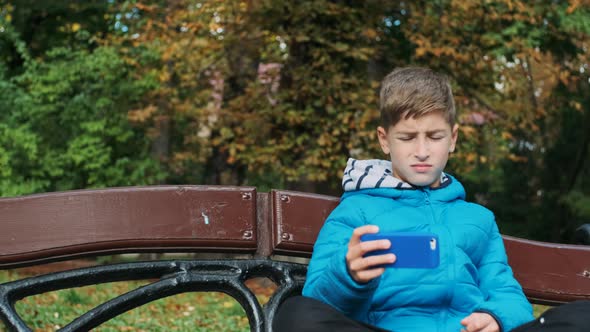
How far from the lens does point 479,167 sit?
51.7 ft

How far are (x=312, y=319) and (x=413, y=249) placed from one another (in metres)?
0.34

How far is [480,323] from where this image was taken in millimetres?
2277

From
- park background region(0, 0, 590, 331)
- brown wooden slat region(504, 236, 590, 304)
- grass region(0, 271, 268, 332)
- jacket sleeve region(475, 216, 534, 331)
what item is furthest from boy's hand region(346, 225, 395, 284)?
park background region(0, 0, 590, 331)

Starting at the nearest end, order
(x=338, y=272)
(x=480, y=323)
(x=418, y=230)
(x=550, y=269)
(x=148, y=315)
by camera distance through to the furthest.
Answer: (x=338, y=272), (x=480, y=323), (x=418, y=230), (x=550, y=269), (x=148, y=315)

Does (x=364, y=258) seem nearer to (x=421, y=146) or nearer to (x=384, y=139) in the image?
(x=421, y=146)

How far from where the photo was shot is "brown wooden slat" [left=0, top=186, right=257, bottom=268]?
93.3 inches

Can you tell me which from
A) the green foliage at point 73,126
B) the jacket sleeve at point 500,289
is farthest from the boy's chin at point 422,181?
the green foliage at point 73,126

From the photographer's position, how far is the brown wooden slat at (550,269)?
275cm

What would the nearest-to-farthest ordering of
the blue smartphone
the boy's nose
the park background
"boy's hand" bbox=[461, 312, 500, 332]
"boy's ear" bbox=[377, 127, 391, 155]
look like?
the blue smartphone, "boy's hand" bbox=[461, 312, 500, 332], the boy's nose, "boy's ear" bbox=[377, 127, 391, 155], the park background

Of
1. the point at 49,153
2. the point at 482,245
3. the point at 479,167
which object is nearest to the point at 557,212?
the point at 479,167

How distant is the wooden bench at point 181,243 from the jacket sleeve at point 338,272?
0.50 feet

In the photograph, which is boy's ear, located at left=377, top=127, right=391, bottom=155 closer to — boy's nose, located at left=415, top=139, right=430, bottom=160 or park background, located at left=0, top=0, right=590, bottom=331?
boy's nose, located at left=415, top=139, right=430, bottom=160

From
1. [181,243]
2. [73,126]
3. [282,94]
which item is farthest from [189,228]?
[73,126]

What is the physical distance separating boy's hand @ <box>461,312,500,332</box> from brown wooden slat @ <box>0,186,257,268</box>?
0.69 m
